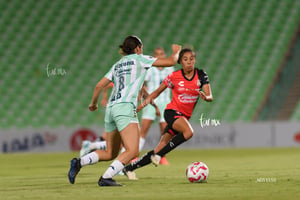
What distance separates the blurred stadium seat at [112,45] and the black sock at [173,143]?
9846 mm

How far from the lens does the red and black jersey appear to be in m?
8.61

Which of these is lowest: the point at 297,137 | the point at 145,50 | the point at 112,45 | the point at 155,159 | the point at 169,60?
the point at 297,137

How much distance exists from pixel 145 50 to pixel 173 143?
37.6 ft

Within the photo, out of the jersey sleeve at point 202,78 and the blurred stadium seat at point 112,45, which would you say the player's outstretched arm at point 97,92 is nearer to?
the jersey sleeve at point 202,78

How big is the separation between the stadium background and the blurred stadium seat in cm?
3

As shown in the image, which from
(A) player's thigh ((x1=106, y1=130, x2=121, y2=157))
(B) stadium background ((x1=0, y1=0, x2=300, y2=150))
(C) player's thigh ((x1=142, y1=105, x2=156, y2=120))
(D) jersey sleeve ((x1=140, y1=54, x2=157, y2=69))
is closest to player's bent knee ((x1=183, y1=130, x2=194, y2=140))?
(A) player's thigh ((x1=106, y1=130, x2=121, y2=157))

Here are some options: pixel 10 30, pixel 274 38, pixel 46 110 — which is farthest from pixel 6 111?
pixel 274 38

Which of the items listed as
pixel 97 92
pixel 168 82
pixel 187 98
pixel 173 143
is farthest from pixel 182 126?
pixel 97 92

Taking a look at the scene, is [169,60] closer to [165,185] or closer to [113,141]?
[113,141]

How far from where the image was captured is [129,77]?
24.4 feet

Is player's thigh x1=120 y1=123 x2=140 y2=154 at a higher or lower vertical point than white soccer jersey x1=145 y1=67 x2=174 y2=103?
lower

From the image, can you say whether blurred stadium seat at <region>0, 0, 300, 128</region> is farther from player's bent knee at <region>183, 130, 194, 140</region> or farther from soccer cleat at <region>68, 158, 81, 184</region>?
soccer cleat at <region>68, 158, 81, 184</region>

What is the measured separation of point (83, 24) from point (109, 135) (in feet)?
42.5

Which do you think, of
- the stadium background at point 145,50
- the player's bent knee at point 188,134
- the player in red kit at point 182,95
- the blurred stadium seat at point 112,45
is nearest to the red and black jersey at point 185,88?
the player in red kit at point 182,95
